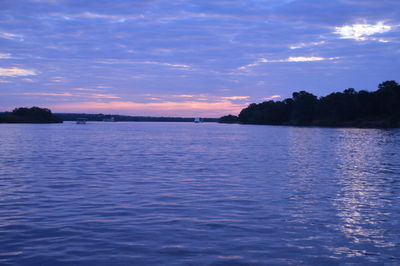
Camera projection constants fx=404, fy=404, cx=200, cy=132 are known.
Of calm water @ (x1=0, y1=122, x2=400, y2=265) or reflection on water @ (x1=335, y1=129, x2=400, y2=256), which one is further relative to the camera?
reflection on water @ (x1=335, y1=129, x2=400, y2=256)

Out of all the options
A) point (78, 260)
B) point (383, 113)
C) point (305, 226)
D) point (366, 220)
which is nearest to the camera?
point (78, 260)

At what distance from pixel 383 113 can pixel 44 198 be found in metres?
176

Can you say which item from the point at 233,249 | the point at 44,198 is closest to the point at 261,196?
the point at 233,249

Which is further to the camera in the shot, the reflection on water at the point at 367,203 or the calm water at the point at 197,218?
the reflection on water at the point at 367,203

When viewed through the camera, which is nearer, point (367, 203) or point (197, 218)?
point (197, 218)

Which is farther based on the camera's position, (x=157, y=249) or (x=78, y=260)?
(x=157, y=249)

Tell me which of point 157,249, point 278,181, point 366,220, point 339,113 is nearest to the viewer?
point 157,249

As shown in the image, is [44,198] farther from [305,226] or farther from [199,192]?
[305,226]

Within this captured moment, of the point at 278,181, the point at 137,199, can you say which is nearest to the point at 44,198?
the point at 137,199

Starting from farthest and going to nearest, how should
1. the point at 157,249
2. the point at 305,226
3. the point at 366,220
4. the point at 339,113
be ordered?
1. the point at 339,113
2. the point at 366,220
3. the point at 305,226
4. the point at 157,249

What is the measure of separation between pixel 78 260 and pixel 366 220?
403 inches

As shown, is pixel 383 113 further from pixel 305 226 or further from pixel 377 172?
pixel 305 226

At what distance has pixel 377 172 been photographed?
2934 centimetres

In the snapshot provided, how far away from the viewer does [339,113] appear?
192375mm
